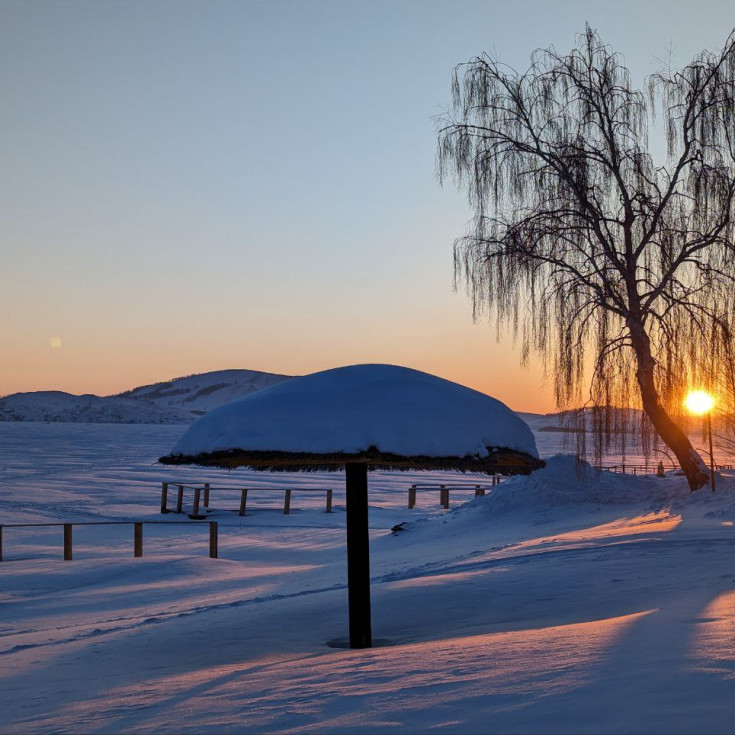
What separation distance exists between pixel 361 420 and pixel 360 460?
1.05 ft

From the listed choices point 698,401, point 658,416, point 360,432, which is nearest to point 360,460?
point 360,432

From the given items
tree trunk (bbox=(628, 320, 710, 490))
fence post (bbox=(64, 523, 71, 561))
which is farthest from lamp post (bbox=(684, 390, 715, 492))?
fence post (bbox=(64, 523, 71, 561))

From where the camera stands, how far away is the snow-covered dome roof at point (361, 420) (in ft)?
21.6

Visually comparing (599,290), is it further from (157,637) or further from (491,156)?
(157,637)

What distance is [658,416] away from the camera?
595 inches

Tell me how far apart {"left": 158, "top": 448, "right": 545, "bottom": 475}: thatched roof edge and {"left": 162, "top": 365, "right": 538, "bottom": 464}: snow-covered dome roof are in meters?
0.04

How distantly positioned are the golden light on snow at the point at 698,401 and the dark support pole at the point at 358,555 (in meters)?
9.33

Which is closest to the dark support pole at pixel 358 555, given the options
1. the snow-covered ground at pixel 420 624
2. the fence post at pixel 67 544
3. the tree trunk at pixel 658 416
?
the snow-covered ground at pixel 420 624

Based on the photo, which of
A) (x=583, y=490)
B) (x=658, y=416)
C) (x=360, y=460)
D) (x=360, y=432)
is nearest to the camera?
(x=360, y=432)

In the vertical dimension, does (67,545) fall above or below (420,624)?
below

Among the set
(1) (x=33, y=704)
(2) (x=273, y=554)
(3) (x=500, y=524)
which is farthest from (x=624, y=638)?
(2) (x=273, y=554)

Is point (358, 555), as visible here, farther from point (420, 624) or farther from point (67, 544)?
point (67, 544)

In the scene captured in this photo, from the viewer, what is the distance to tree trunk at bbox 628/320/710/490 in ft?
48.5

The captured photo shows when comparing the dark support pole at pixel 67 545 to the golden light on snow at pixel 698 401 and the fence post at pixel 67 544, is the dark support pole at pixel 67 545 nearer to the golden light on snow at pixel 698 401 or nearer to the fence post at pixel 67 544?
the fence post at pixel 67 544
